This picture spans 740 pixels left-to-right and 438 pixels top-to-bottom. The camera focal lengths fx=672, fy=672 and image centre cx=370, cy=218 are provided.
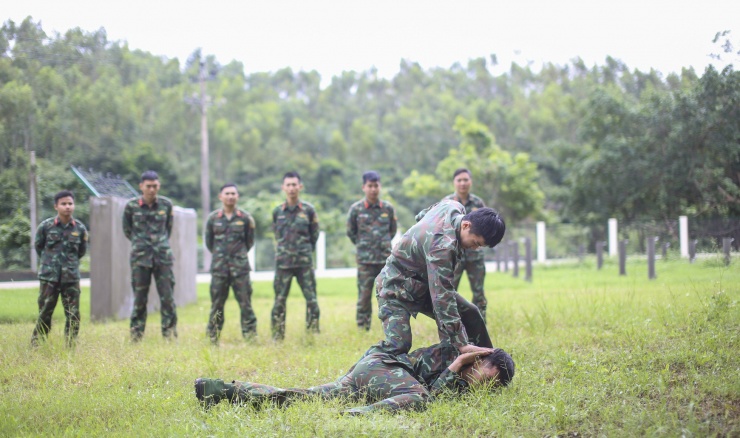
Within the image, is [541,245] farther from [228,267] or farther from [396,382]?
[396,382]

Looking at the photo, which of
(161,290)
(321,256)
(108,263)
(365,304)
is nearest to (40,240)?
(161,290)

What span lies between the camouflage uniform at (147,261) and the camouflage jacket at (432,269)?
3.80 meters

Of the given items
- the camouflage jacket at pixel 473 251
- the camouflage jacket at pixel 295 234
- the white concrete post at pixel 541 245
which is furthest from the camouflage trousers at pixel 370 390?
the white concrete post at pixel 541 245

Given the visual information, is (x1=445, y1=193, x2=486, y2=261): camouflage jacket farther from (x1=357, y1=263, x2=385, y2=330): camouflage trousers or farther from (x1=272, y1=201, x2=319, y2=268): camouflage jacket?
(x1=272, y1=201, x2=319, y2=268): camouflage jacket

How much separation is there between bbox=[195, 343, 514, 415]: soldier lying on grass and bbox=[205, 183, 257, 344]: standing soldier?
3.50 meters

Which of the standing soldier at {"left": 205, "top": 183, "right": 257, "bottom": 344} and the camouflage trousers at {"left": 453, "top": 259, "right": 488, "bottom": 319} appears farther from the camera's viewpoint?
the standing soldier at {"left": 205, "top": 183, "right": 257, "bottom": 344}

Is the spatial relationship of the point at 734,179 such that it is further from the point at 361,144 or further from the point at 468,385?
the point at 361,144

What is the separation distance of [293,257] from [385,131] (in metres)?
45.4

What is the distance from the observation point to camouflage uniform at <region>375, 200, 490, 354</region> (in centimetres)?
481

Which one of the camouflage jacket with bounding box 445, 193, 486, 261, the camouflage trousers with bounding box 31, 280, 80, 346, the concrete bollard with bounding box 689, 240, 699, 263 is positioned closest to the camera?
the camouflage trousers with bounding box 31, 280, 80, 346

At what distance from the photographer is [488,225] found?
4.75 metres

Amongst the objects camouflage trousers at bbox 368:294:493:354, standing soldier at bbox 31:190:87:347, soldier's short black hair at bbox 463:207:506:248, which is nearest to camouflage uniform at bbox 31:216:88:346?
standing soldier at bbox 31:190:87:347

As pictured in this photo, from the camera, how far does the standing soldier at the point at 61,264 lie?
7.43m

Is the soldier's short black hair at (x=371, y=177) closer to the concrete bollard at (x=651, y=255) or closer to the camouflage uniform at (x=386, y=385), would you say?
the camouflage uniform at (x=386, y=385)
